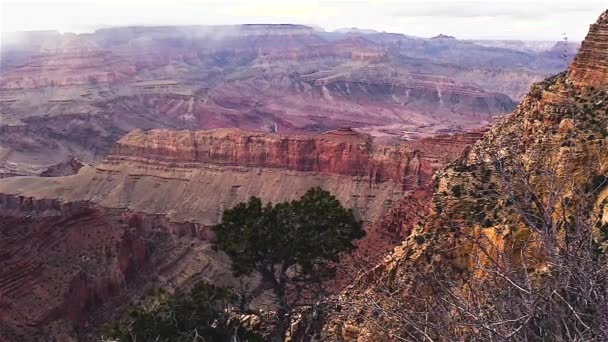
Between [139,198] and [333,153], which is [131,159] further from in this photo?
[333,153]

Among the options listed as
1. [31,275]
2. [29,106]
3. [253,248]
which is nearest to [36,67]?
[29,106]

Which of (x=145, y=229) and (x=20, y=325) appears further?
(x=145, y=229)

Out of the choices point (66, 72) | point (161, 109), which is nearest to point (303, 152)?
point (161, 109)

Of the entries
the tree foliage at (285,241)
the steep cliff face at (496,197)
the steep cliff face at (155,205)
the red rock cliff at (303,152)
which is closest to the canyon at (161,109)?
the steep cliff face at (155,205)

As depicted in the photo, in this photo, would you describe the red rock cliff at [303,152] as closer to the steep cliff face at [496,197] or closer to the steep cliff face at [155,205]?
the steep cliff face at [155,205]

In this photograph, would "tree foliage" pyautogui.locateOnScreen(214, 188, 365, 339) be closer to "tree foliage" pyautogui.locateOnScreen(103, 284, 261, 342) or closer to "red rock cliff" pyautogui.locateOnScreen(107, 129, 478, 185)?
"tree foliage" pyautogui.locateOnScreen(103, 284, 261, 342)

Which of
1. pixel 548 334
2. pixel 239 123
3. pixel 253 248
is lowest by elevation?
pixel 239 123

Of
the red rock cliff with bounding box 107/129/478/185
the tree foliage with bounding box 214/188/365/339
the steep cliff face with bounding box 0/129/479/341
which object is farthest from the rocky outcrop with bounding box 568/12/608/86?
the red rock cliff with bounding box 107/129/478/185
